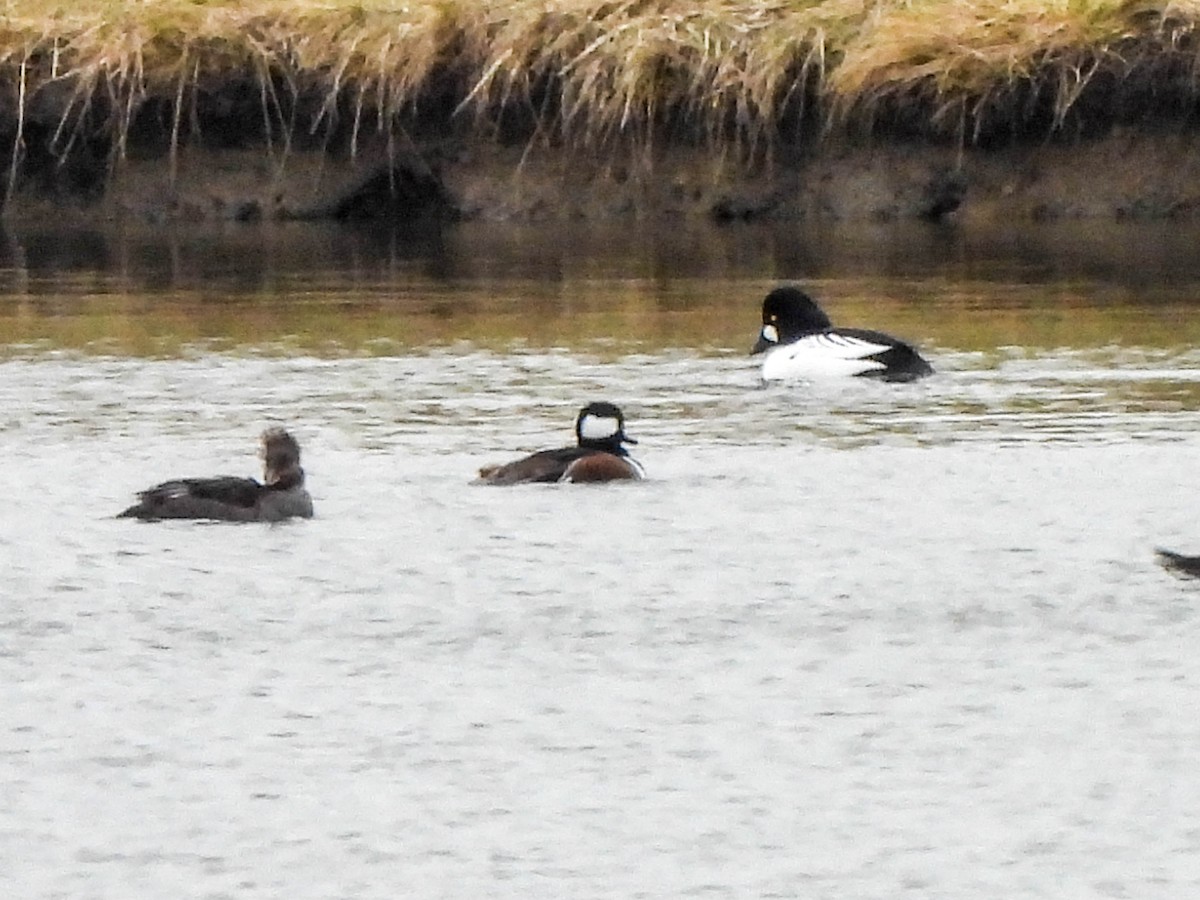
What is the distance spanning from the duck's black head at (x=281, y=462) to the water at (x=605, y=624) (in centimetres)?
24

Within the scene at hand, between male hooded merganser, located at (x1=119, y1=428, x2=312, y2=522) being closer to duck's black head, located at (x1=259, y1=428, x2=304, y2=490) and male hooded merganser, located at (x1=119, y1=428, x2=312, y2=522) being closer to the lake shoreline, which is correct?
duck's black head, located at (x1=259, y1=428, x2=304, y2=490)

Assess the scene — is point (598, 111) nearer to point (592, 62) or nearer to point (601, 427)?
point (592, 62)

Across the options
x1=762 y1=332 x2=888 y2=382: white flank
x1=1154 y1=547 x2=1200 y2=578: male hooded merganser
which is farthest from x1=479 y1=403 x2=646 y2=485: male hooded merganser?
x1=762 y1=332 x2=888 y2=382: white flank

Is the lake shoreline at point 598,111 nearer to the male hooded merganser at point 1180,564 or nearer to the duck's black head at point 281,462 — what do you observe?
the duck's black head at point 281,462

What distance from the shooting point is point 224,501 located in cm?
1154

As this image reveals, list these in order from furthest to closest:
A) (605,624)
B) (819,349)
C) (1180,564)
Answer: (819,349), (1180,564), (605,624)

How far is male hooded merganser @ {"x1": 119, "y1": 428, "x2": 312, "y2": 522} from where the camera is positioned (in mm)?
11453

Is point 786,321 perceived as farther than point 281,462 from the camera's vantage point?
Yes

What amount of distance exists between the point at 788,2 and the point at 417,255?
396 centimetres

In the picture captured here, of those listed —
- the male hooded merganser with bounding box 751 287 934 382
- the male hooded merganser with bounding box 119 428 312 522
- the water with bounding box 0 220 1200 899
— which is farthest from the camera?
the male hooded merganser with bounding box 751 287 934 382

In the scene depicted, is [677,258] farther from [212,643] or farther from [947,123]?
[212,643]

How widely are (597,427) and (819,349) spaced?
3722 millimetres

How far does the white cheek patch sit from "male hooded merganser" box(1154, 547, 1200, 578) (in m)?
3.07

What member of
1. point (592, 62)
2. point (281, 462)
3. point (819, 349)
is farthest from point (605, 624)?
point (592, 62)
